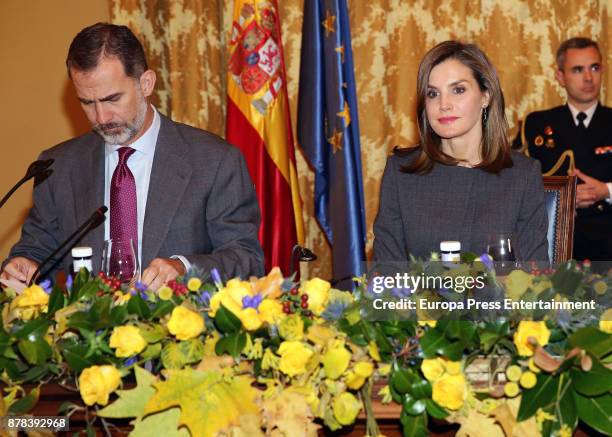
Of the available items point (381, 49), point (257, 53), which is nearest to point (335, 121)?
point (257, 53)

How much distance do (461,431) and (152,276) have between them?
2.94ft

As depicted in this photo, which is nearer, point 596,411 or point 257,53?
point 596,411

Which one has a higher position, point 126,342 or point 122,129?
point 122,129

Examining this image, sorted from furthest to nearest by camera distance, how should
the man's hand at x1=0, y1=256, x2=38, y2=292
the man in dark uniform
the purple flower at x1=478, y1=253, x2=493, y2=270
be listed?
the man in dark uniform, the man's hand at x1=0, y1=256, x2=38, y2=292, the purple flower at x1=478, y1=253, x2=493, y2=270

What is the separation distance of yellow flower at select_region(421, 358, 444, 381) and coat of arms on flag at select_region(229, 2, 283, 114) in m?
2.94

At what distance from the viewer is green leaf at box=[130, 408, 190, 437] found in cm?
128

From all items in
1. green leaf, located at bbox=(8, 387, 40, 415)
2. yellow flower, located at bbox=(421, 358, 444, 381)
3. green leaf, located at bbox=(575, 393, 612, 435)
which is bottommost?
green leaf, located at bbox=(575, 393, 612, 435)

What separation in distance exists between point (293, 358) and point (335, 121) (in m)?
2.96

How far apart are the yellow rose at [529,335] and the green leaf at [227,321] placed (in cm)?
47

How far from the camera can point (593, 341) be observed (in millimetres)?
1251

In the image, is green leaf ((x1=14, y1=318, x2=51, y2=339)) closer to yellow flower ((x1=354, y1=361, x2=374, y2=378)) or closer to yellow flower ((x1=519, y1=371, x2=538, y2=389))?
yellow flower ((x1=354, y1=361, x2=374, y2=378))

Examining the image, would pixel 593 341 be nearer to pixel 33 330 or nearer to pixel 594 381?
pixel 594 381

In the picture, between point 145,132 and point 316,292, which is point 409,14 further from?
point 316,292

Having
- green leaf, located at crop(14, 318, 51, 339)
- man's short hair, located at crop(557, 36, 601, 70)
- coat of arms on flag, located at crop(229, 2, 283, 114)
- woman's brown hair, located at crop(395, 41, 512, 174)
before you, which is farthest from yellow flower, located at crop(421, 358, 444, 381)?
man's short hair, located at crop(557, 36, 601, 70)
